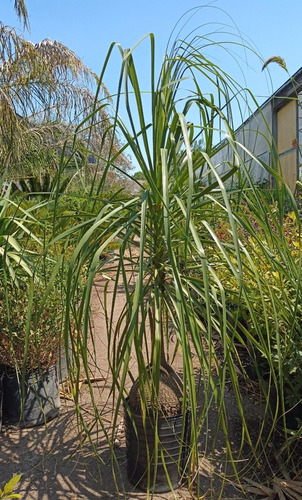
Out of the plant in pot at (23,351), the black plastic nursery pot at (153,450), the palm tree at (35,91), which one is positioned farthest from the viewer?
the palm tree at (35,91)

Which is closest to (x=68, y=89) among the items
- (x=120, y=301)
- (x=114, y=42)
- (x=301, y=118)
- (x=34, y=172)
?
(x=34, y=172)

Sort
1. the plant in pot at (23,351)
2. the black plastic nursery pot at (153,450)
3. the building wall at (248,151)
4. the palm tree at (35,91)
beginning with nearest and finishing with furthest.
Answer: the building wall at (248,151) < the black plastic nursery pot at (153,450) < the plant in pot at (23,351) < the palm tree at (35,91)

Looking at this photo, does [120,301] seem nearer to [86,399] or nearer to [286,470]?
[86,399]

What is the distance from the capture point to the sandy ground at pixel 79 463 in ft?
6.15

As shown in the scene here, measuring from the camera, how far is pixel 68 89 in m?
10.0

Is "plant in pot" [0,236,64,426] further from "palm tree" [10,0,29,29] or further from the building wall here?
"palm tree" [10,0,29,29]

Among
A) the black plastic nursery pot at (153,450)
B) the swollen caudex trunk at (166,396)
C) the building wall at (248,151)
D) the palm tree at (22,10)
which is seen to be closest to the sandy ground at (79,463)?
the black plastic nursery pot at (153,450)

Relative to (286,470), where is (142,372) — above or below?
above

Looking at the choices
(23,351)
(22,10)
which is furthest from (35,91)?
(23,351)

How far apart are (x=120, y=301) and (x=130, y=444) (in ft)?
12.0

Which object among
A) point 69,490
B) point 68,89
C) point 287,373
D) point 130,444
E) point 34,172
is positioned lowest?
point 69,490

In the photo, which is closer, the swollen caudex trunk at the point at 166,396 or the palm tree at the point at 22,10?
the swollen caudex trunk at the point at 166,396

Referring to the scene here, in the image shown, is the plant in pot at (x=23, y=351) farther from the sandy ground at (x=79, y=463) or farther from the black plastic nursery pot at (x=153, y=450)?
the black plastic nursery pot at (x=153, y=450)

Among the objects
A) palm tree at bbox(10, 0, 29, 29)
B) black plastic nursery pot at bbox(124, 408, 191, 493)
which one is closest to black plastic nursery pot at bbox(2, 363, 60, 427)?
black plastic nursery pot at bbox(124, 408, 191, 493)
